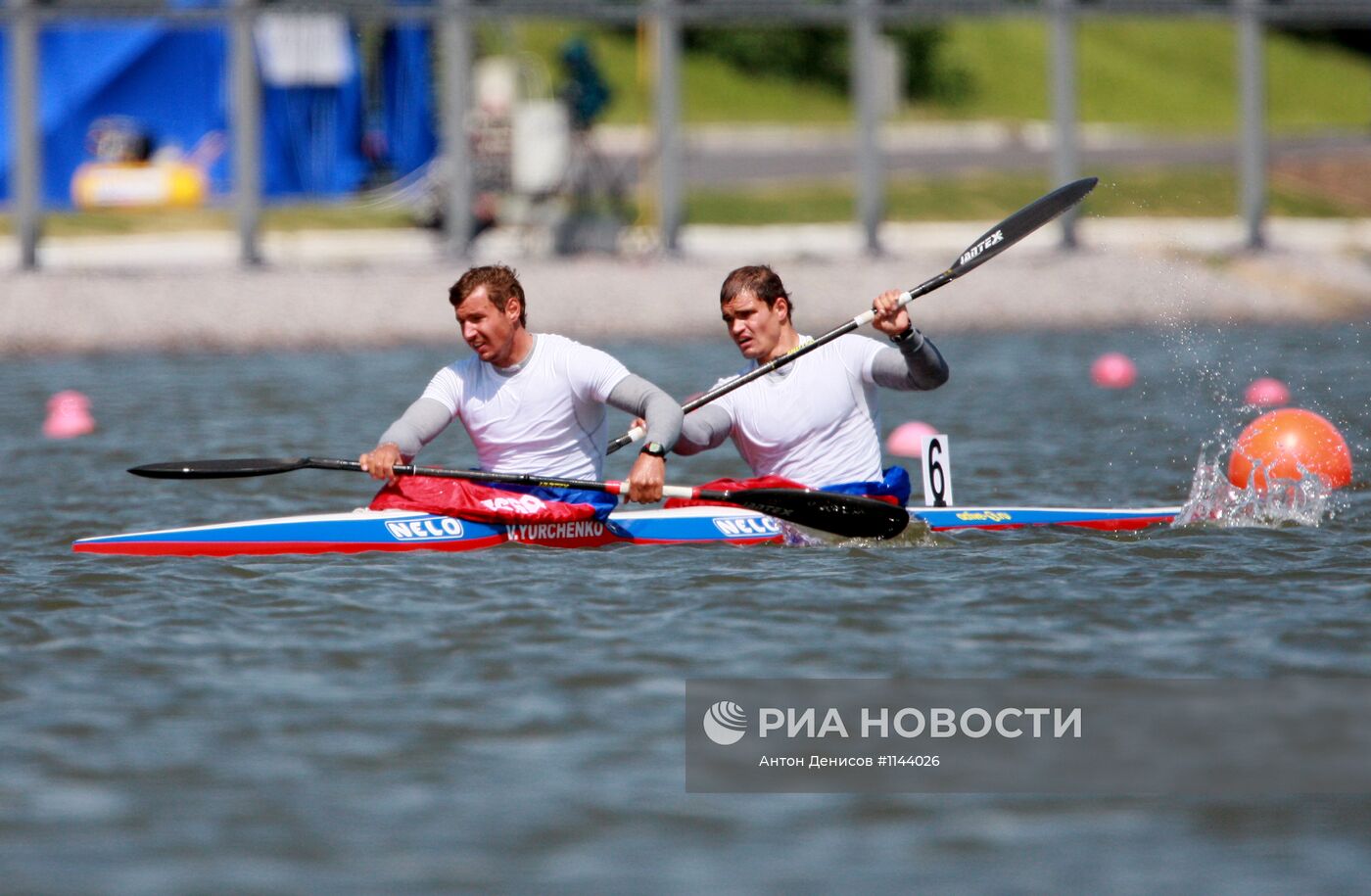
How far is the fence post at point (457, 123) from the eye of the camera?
22.2 meters

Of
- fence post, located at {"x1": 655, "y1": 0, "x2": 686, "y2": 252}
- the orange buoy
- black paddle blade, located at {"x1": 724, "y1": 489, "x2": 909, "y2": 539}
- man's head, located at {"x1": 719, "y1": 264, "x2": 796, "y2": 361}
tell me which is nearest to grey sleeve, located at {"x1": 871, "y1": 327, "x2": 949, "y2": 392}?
man's head, located at {"x1": 719, "y1": 264, "x2": 796, "y2": 361}

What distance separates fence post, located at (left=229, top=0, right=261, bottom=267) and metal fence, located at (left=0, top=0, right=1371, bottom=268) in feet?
0.03

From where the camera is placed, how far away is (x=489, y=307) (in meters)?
8.84

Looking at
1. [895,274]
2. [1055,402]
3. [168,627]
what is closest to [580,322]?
[895,274]

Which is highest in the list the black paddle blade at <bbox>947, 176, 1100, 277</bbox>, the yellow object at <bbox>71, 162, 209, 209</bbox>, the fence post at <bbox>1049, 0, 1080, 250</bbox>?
the fence post at <bbox>1049, 0, 1080, 250</bbox>

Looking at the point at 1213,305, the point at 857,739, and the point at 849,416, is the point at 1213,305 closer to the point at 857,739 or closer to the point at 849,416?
the point at 849,416

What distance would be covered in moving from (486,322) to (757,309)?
1.16 m

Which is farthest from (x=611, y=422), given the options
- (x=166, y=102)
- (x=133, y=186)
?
(x=166, y=102)

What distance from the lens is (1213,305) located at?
22.7 m

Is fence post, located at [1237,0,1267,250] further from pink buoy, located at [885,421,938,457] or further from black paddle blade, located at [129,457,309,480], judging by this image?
black paddle blade, located at [129,457,309,480]

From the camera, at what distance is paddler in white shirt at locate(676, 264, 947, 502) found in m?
9.08

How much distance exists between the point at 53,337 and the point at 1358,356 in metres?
12.5

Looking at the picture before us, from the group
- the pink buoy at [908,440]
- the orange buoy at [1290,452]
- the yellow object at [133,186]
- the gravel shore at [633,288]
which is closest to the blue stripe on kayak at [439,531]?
the orange buoy at [1290,452]

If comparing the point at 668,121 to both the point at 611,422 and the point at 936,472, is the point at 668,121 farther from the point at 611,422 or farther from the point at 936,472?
the point at 936,472
